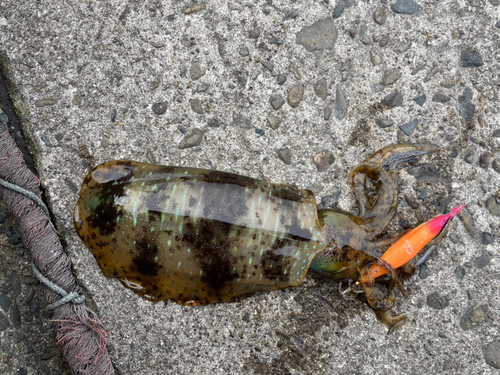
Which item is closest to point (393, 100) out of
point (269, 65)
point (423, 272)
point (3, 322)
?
point (269, 65)

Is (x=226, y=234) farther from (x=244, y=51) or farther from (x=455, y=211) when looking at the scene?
(x=455, y=211)

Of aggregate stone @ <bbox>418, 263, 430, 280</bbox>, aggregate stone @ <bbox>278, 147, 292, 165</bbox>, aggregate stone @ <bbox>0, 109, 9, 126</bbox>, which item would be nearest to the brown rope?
aggregate stone @ <bbox>0, 109, 9, 126</bbox>

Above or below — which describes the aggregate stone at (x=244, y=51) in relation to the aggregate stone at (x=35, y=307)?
above

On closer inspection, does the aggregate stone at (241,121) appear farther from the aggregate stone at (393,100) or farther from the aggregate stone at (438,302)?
the aggregate stone at (438,302)

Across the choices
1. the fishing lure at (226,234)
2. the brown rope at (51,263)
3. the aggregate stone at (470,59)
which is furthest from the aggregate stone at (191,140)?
the aggregate stone at (470,59)

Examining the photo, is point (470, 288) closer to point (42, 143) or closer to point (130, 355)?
point (130, 355)

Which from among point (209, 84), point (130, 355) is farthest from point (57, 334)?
point (209, 84)

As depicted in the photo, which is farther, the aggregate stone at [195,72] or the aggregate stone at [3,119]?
the aggregate stone at [195,72]
